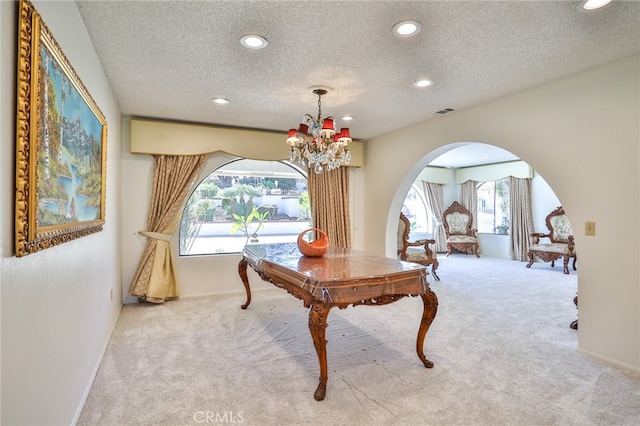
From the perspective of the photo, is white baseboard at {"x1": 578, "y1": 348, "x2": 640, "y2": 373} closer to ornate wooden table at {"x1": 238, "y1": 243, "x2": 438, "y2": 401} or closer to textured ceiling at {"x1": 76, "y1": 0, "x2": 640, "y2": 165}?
ornate wooden table at {"x1": 238, "y1": 243, "x2": 438, "y2": 401}

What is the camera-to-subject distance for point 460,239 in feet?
26.3

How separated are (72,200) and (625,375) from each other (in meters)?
3.68

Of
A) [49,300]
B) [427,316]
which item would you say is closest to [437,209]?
[427,316]

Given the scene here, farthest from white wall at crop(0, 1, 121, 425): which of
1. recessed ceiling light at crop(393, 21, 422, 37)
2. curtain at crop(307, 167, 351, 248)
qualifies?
curtain at crop(307, 167, 351, 248)

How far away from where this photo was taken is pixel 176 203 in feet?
14.0

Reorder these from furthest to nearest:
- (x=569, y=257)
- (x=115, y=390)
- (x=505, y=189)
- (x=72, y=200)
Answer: (x=505, y=189), (x=569, y=257), (x=115, y=390), (x=72, y=200)

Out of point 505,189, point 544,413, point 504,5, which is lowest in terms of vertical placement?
point 544,413

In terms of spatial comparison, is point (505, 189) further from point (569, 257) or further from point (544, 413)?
point (544, 413)

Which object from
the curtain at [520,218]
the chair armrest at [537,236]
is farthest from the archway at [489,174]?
the chair armrest at [537,236]

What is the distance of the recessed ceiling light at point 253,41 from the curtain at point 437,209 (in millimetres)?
6940

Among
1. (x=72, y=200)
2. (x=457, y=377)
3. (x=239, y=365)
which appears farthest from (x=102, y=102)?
(x=457, y=377)

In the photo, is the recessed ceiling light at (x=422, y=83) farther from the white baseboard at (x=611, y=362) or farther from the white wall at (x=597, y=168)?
the white baseboard at (x=611, y=362)

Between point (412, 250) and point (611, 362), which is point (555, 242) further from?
point (611, 362)

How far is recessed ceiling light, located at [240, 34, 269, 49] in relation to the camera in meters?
2.18
